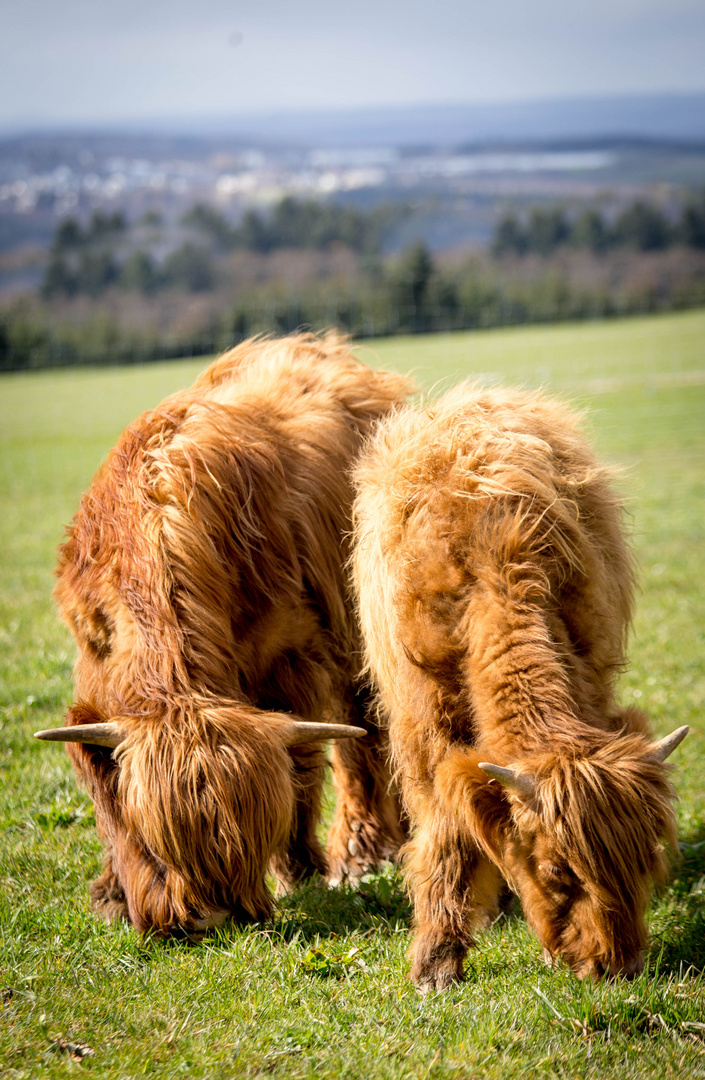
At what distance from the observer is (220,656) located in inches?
144

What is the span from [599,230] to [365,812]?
144 ft

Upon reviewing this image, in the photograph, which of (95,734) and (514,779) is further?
(95,734)

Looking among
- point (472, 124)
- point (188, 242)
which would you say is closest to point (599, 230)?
point (188, 242)

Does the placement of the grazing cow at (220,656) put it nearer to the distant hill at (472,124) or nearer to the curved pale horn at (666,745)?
the curved pale horn at (666,745)

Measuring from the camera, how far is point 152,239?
3722cm

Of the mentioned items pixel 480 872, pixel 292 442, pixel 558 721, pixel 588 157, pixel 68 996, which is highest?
pixel 588 157

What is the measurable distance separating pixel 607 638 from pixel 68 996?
238cm

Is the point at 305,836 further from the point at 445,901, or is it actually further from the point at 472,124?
the point at 472,124

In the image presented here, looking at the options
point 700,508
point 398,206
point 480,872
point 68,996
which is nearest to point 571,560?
point 480,872

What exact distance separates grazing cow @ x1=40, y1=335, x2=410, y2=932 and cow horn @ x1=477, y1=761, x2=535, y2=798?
0.73 meters

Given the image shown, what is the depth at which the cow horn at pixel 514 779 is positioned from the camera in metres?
2.93

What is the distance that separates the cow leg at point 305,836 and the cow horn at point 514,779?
1.40 meters

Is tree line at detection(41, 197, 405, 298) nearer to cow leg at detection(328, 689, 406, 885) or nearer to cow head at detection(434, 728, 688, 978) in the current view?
cow leg at detection(328, 689, 406, 885)

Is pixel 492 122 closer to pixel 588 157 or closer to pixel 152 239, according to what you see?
pixel 588 157
